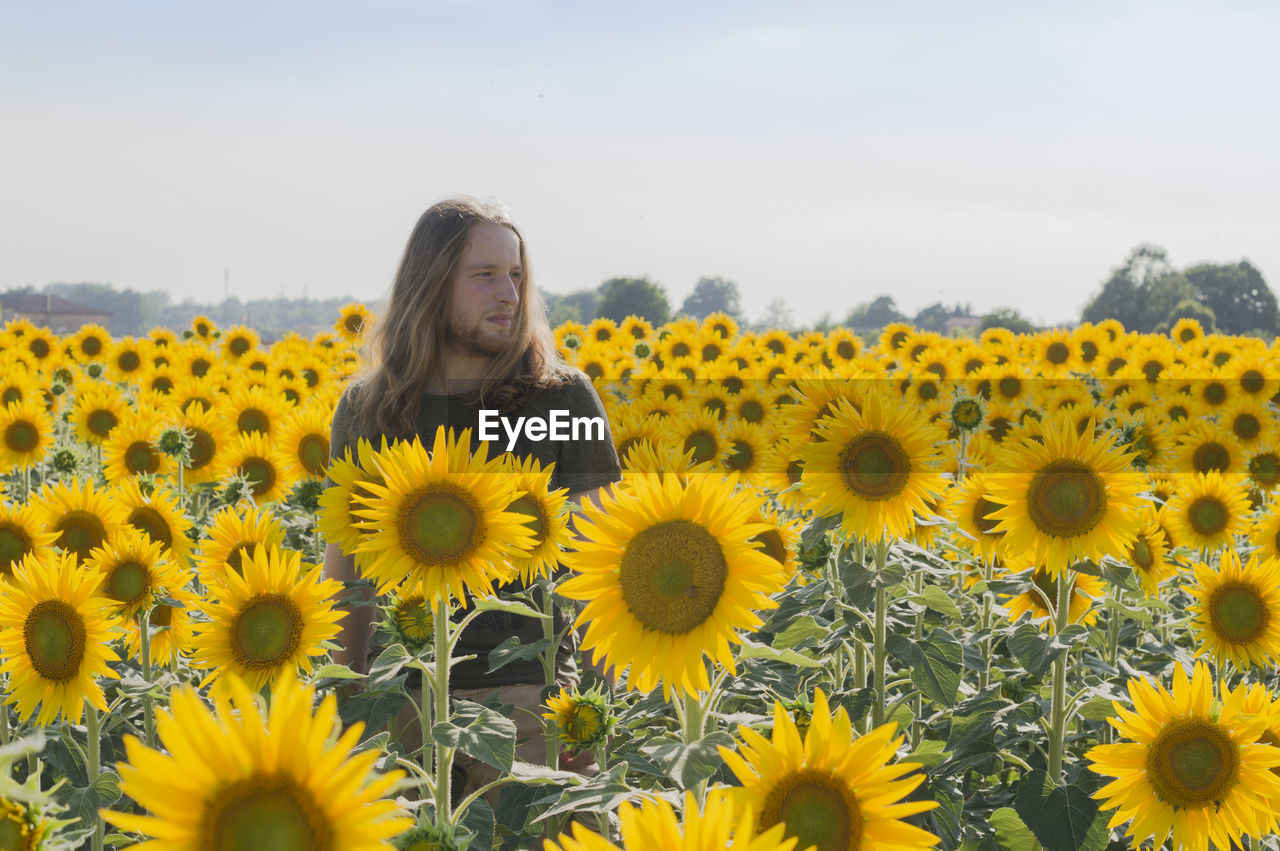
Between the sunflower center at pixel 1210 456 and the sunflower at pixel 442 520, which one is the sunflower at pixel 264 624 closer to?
the sunflower at pixel 442 520

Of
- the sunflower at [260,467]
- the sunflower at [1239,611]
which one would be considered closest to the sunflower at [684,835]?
the sunflower at [1239,611]

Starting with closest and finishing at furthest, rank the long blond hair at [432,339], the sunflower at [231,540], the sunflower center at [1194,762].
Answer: the sunflower center at [1194,762]
the sunflower at [231,540]
the long blond hair at [432,339]

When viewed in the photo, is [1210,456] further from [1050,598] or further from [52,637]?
[52,637]

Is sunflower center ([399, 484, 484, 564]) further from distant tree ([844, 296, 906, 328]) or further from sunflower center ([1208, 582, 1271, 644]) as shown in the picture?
distant tree ([844, 296, 906, 328])

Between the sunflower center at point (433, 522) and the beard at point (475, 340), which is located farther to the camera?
the beard at point (475, 340)

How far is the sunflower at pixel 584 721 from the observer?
2.73m

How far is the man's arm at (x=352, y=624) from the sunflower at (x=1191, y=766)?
8.26ft

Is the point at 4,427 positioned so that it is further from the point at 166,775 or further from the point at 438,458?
the point at 166,775

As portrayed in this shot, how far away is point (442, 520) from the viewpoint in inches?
87.4

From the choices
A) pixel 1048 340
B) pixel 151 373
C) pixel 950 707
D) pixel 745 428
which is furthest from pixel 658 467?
pixel 1048 340

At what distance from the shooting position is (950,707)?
2.89m

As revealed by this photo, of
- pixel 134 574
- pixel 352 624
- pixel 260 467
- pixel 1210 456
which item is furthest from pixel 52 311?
pixel 134 574

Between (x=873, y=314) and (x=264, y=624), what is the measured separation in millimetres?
78676

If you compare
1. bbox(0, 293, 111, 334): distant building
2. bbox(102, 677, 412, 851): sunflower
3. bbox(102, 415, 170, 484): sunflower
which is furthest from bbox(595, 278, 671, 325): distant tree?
bbox(102, 677, 412, 851): sunflower
